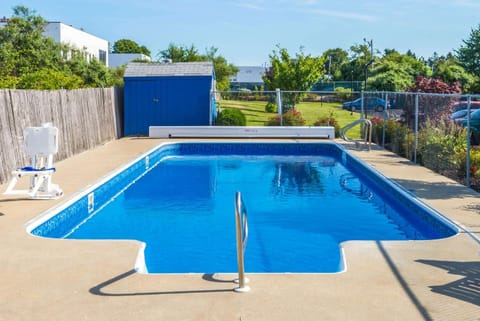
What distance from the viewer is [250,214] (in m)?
9.49

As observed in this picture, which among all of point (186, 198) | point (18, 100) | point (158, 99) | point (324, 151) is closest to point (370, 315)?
point (186, 198)

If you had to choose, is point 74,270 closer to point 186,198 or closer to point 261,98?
point 186,198

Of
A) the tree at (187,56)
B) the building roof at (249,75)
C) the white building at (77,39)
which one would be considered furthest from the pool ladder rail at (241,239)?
the building roof at (249,75)

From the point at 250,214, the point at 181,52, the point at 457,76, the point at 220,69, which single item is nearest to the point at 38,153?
the point at 250,214

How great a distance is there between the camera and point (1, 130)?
1023 cm

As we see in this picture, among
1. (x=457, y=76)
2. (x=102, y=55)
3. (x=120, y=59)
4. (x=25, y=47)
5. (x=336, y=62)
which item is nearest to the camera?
(x=25, y=47)

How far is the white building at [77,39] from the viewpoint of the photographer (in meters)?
37.8

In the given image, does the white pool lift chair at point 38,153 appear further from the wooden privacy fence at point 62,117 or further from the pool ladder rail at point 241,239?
the pool ladder rail at point 241,239

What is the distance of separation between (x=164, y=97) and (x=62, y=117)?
6863mm

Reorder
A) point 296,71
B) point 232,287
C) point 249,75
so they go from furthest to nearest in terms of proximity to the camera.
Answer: point 249,75
point 296,71
point 232,287

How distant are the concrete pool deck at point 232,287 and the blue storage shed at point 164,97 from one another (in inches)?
524

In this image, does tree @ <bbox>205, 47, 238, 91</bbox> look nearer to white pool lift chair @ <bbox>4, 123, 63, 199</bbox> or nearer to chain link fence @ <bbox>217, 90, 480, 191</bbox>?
chain link fence @ <bbox>217, 90, 480, 191</bbox>

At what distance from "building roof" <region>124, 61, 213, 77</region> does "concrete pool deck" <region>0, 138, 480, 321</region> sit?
45.0 feet

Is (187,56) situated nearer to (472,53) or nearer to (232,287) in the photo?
(472,53)
